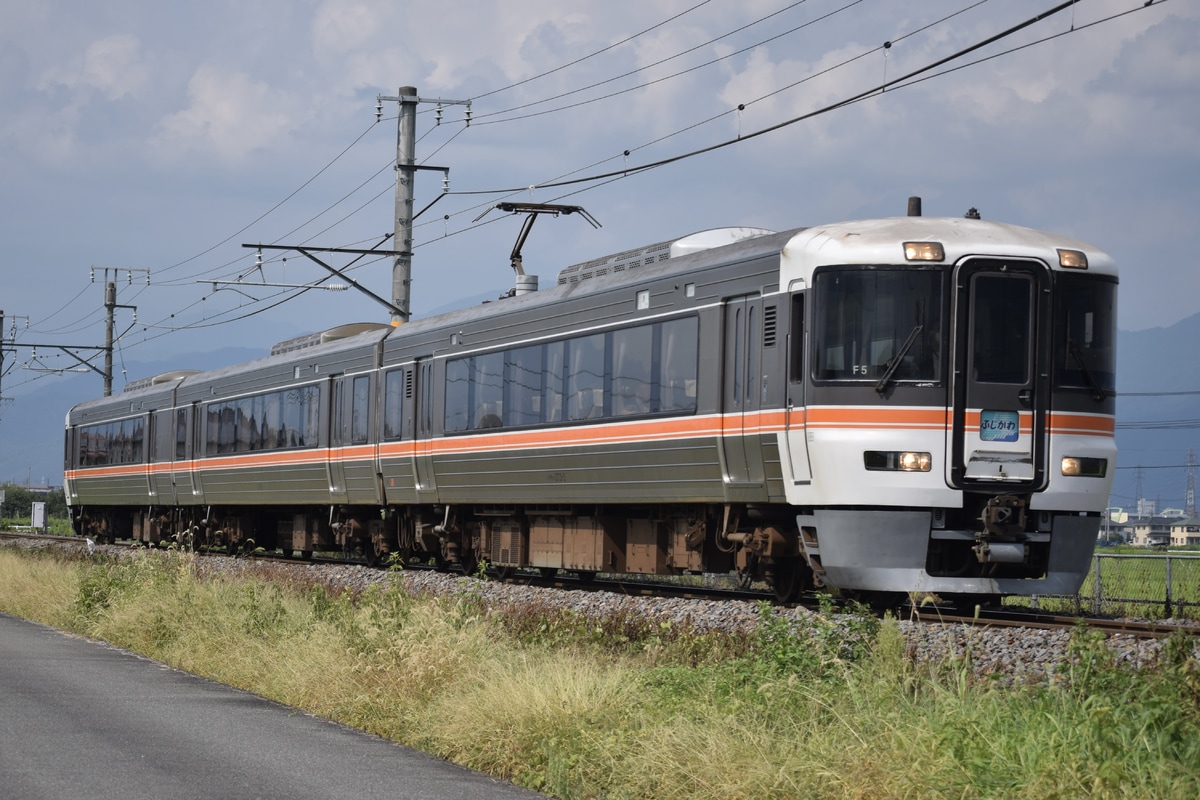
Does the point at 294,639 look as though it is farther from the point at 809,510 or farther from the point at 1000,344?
the point at 1000,344

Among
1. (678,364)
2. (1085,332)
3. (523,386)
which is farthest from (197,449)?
(1085,332)

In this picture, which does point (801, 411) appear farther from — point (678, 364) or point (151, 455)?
point (151, 455)

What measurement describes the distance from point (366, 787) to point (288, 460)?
18.1 m

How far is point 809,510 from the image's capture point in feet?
45.3

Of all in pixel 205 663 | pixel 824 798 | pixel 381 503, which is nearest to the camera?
pixel 824 798

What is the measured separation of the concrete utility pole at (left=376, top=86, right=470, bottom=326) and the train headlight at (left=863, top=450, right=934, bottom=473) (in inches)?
495

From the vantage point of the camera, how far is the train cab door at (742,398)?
14.1 metres

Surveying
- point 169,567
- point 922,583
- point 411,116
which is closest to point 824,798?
point 922,583

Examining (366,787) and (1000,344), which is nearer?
(366,787)

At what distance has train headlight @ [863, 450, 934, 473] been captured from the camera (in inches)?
515

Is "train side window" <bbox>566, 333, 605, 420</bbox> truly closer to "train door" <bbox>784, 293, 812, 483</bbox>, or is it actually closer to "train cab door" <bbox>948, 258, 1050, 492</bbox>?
"train door" <bbox>784, 293, 812, 483</bbox>

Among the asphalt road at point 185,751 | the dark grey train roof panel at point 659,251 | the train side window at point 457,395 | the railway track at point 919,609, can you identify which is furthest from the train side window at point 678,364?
the asphalt road at point 185,751

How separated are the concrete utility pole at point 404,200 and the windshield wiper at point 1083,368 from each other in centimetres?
1287

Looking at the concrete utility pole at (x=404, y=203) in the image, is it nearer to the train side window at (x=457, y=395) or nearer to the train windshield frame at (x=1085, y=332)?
the train side window at (x=457, y=395)
